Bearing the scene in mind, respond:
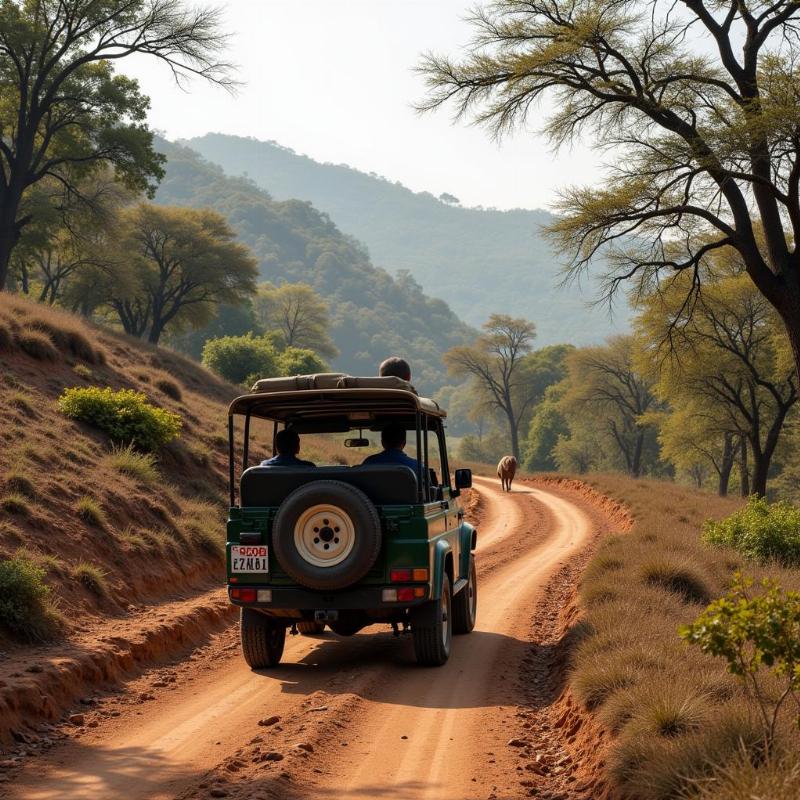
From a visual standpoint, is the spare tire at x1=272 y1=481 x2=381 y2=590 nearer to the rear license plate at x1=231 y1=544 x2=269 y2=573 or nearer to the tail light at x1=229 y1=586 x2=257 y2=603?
the rear license plate at x1=231 y1=544 x2=269 y2=573

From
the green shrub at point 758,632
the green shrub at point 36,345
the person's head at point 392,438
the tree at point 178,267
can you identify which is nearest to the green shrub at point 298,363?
the tree at point 178,267

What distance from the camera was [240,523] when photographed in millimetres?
8797

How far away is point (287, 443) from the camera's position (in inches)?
391

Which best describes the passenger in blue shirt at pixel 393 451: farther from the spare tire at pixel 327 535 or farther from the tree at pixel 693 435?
the tree at pixel 693 435

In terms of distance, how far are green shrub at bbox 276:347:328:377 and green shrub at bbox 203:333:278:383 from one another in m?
5.85

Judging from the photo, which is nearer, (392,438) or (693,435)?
(392,438)

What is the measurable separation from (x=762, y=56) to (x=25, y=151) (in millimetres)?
25760

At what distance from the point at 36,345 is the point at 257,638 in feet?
46.6

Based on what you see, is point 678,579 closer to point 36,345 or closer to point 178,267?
point 36,345

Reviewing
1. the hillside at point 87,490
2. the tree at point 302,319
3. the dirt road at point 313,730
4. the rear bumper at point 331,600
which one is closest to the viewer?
the dirt road at point 313,730

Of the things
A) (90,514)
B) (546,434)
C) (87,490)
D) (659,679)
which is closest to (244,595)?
(659,679)

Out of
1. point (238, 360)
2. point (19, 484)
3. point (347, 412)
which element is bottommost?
point (19, 484)

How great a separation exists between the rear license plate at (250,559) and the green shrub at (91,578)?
3263mm

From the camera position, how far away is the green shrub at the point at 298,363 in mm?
71625
